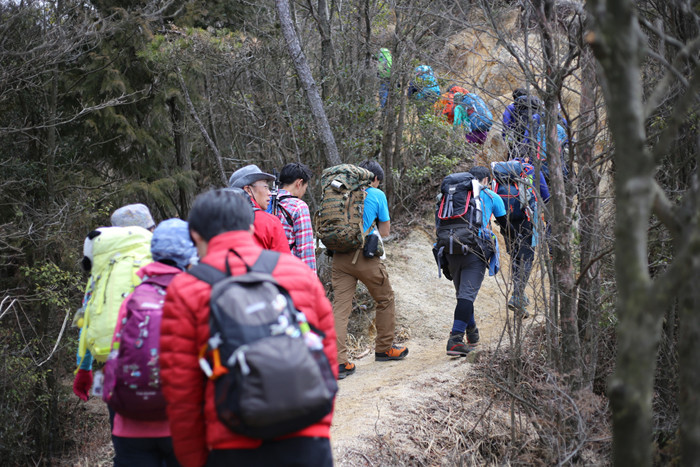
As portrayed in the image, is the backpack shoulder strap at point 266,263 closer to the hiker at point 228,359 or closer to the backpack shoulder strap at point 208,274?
the hiker at point 228,359

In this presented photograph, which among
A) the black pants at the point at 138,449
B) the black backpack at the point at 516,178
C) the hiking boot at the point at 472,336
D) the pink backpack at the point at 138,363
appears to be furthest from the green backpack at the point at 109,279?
the hiking boot at the point at 472,336

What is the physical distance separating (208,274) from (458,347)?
3995 mm

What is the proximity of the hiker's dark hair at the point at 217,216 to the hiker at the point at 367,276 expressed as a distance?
3160 millimetres

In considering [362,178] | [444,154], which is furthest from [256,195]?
[444,154]

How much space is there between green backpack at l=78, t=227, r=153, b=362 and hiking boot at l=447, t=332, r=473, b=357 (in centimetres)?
353

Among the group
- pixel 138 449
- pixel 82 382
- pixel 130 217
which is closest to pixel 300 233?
pixel 130 217

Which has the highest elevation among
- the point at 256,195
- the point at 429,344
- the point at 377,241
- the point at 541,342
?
the point at 256,195

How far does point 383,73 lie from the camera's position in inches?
351

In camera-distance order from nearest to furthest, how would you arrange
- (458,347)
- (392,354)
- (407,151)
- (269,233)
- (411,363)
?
(269,233), (458,347), (411,363), (392,354), (407,151)

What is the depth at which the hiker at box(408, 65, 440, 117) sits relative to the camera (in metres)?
8.57

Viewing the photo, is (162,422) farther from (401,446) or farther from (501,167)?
(501,167)

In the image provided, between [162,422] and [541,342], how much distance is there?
10.5 ft

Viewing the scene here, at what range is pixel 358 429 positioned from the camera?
4.12 metres

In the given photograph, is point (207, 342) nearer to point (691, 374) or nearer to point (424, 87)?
point (691, 374)
